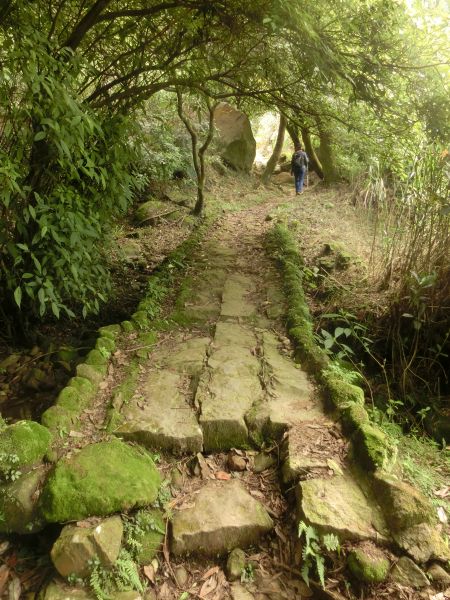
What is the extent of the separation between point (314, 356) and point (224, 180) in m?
9.54

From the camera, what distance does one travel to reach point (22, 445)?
2365 millimetres

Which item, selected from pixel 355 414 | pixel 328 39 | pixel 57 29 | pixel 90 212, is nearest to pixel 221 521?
pixel 355 414

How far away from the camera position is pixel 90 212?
3652 mm

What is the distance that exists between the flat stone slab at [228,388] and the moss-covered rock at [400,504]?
0.91 meters

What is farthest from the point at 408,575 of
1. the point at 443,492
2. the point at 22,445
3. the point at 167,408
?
the point at 22,445

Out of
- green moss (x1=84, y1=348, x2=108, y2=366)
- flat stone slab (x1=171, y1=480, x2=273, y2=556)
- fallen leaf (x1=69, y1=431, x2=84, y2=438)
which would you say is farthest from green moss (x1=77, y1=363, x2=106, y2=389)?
flat stone slab (x1=171, y1=480, x2=273, y2=556)

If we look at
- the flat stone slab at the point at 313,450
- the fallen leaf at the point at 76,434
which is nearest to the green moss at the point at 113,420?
the fallen leaf at the point at 76,434

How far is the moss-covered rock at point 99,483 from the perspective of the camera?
7.04 ft

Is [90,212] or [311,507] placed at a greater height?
[90,212]

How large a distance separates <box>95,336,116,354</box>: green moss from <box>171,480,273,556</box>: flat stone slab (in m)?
1.55

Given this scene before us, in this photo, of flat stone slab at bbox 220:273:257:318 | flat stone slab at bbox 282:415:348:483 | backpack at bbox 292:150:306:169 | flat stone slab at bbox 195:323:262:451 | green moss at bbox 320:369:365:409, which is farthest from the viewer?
backpack at bbox 292:150:306:169

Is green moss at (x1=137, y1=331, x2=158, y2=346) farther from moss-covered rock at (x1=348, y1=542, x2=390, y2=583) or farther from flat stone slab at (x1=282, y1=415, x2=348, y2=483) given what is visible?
moss-covered rock at (x1=348, y1=542, x2=390, y2=583)

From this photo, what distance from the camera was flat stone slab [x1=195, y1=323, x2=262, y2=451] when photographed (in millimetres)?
2766

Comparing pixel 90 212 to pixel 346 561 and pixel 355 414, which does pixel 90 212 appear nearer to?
pixel 355 414
